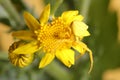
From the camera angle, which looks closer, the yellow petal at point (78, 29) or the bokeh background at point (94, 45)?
the yellow petal at point (78, 29)

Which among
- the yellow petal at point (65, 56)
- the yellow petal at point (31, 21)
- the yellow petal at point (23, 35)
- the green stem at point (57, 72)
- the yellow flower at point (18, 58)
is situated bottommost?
the green stem at point (57, 72)

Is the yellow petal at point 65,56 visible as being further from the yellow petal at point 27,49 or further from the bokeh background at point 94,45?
the bokeh background at point 94,45

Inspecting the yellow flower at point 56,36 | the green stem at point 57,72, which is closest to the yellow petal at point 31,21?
the yellow flower at point 56,36

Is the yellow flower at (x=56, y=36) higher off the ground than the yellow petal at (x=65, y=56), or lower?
higher

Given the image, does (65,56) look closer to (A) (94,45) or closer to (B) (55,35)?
(B) (55,35)

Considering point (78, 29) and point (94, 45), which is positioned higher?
point (78, 29)

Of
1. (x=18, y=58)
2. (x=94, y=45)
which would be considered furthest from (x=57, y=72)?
(x=18, y=58)

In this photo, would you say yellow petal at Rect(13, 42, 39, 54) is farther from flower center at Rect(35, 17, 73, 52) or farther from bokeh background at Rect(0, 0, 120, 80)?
bokeh background at Rect(0, 0, 120, 80)

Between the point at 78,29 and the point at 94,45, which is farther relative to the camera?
the point at 94,45
